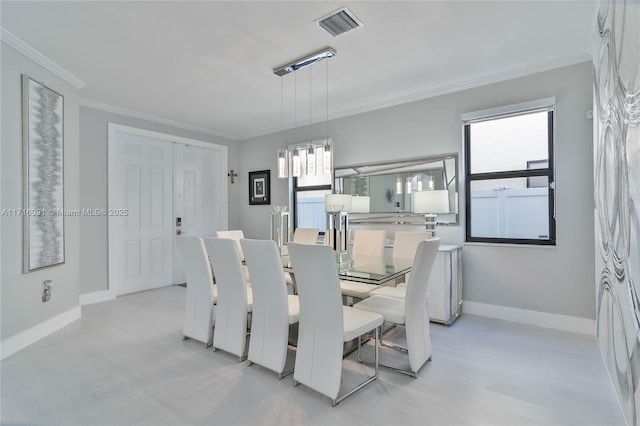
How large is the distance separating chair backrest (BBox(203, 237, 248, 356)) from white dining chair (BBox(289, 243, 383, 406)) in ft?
2.00

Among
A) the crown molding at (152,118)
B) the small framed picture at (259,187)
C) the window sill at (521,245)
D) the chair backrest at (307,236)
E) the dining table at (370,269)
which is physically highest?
the crown molding at (152,118)

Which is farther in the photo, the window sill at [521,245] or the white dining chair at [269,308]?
the window sill at [521,245]

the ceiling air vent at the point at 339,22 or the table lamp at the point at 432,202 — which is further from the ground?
the ceiling air vent at the point at 339,22

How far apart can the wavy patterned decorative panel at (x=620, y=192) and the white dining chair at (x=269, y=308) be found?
1861 millimetres

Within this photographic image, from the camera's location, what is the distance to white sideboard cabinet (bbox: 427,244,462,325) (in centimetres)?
326

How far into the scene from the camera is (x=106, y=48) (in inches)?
112

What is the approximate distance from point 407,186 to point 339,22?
219cm

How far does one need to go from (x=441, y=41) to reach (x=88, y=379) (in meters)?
3.79

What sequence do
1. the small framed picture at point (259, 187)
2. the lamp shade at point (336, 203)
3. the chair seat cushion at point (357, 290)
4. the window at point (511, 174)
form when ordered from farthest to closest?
the small framed picture at point (259, 187), the window at point (511, 174), the lamp shade at point (336, 203), the chair seat cushion at point (357, 290)

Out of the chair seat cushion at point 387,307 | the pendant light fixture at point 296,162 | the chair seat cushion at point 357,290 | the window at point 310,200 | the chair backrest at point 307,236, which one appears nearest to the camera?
the chair seat cushion at point 387,307

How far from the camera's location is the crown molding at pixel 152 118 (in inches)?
165

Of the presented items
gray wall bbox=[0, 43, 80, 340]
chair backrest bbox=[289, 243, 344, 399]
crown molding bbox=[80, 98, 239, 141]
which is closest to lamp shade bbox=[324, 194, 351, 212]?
chair backrest bbox=[289, 243, 344, 399]

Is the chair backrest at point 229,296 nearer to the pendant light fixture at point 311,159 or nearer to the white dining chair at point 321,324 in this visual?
the white dining chair at point 321,324

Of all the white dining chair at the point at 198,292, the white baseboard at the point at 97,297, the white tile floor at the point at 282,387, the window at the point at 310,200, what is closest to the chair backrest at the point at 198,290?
the white dining chair at the point at 198,292
